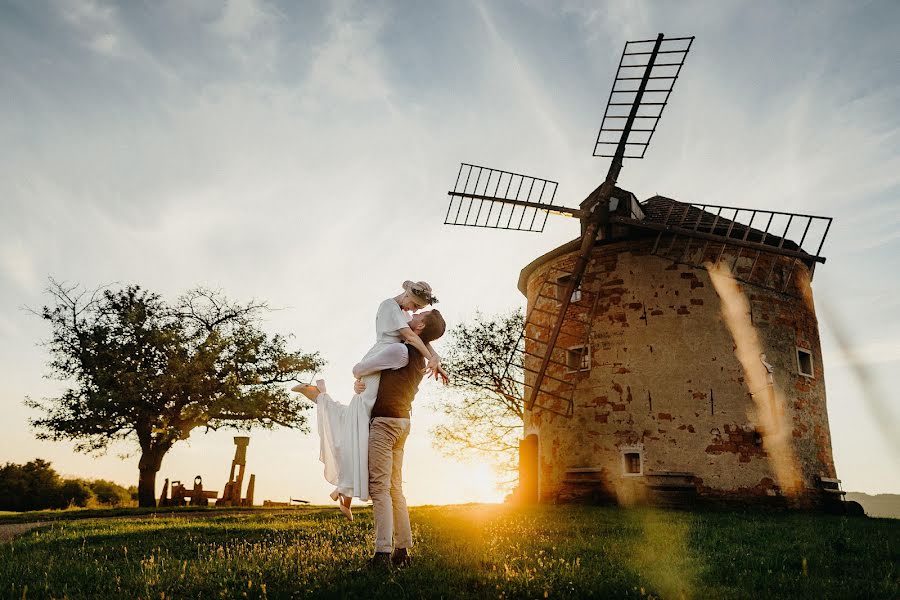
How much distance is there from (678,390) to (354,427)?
35.0ft

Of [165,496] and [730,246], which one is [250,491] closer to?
[165,496]

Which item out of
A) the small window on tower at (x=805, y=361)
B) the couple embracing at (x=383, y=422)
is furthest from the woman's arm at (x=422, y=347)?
the small window on tower at (x=805, y=361)

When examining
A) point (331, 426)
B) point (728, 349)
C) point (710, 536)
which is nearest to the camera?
point (331, 426)

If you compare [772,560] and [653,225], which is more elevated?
[653,225]

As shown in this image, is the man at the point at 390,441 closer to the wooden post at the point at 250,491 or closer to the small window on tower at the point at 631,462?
the small window on tower at the point at 631,462

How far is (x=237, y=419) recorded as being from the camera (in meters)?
21.1

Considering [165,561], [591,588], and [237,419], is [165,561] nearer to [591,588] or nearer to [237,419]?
[591,588]

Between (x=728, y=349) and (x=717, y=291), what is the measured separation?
1422 mm

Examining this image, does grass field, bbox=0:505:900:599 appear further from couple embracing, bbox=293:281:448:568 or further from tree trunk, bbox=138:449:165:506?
tree trunk, bbox=138:449:165:506

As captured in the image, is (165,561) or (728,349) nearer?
(165,561)

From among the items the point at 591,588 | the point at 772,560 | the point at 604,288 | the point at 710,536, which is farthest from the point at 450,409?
the point at 591,588

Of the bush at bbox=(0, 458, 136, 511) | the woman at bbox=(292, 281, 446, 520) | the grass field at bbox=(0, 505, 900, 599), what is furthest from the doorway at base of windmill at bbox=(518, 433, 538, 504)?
the bush at bbox=(0, 458, 136, 511)

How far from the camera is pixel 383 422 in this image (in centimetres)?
485

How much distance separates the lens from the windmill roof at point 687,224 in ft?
47.1
